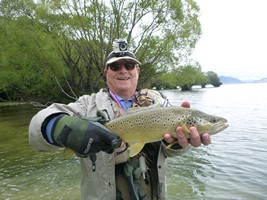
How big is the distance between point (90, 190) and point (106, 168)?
0.29 metres

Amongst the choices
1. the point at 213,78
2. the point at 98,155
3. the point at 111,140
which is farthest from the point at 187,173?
the point at 213,78

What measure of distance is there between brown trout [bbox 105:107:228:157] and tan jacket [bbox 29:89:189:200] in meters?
0.25

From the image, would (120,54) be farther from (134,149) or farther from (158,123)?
(134,149)

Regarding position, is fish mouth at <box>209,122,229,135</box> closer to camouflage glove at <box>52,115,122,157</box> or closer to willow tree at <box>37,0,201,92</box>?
camouflage glove at <box>52,115,122,157</box>

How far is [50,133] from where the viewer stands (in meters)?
2.69

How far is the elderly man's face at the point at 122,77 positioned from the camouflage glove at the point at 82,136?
1.14 metres

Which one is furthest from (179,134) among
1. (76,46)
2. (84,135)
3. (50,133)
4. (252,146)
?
(76,46)

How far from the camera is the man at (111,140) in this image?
256cm

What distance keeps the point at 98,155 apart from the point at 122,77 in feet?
3.56

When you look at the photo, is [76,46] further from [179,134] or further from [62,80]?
[179,134]

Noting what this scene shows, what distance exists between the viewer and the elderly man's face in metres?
3.71

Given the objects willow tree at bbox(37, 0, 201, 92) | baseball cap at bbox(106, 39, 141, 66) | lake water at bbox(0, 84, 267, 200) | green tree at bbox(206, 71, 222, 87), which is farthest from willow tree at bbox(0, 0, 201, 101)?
green tree at bbox(206, 71, 222, 87)

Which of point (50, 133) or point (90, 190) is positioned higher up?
point (50, 133)

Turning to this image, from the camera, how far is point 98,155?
3.10 m
